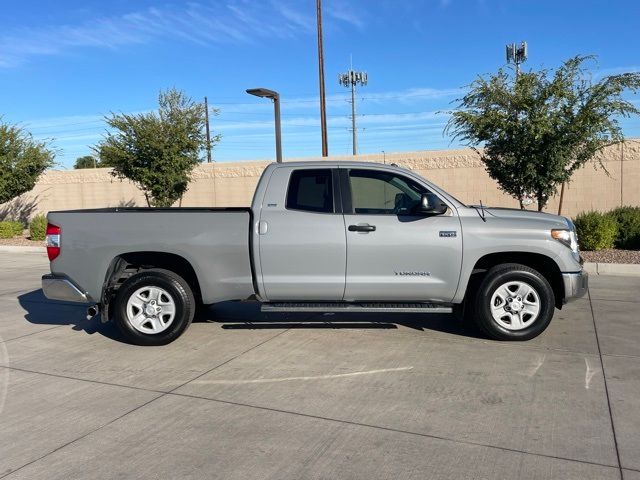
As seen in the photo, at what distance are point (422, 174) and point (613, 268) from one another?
1146 centimetres

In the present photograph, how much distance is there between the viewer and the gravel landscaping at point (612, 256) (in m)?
12.0

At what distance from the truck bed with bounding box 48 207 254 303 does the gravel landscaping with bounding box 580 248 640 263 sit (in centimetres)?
852

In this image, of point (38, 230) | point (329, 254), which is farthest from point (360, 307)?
point (38, 230)

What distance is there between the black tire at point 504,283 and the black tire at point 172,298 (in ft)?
10.3

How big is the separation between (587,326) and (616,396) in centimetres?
254

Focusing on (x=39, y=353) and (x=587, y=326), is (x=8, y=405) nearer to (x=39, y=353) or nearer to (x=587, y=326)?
(x=39, y=353)

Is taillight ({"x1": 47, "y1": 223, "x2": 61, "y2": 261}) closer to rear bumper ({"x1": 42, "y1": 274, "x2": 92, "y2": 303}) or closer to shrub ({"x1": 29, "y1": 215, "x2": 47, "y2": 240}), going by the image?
rear bumper ({"x1": 42, "y1": 274, "x2": 92, "y2": 303})

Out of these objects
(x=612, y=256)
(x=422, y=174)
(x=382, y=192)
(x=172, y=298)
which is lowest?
Result: (x=612, y=256)

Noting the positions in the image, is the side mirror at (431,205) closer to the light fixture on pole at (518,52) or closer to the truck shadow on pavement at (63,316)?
the truck shadow on pavement at (63,316)

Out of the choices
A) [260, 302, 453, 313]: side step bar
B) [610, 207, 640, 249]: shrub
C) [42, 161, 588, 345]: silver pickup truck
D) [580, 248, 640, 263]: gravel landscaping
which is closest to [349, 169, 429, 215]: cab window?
[42, 161, 588, 345]: silver pickup truck

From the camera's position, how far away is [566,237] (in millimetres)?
6227

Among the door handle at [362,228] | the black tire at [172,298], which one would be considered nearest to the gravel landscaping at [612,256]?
the door handle at [362,228]

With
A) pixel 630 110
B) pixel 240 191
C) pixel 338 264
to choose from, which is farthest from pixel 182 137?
pixel 338 264

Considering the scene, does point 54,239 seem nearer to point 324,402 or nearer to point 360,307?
point 360,307
